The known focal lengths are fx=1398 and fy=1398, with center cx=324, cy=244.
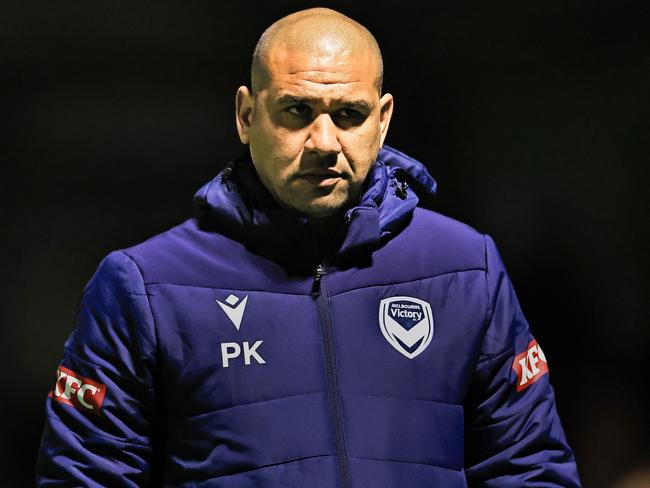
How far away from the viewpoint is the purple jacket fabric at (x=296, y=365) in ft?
6.19

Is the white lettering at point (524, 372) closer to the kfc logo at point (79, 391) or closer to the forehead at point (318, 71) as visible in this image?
the forehead at point (318, 71)

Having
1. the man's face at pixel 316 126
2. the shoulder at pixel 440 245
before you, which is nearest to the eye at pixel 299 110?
the man's face at pixel 316 126

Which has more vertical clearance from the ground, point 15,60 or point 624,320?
point 15,60

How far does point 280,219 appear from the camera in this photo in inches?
77.7

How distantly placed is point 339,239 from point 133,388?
1.18 feet

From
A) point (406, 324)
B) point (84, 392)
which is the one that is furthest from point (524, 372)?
point (84, 392)

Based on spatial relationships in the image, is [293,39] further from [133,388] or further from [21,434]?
[21,434]

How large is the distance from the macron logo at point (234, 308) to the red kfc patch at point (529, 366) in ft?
1.33

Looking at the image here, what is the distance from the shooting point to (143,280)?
6.36ft

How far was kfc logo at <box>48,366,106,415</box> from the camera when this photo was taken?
6.23 ft

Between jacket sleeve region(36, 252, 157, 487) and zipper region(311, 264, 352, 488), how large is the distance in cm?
24

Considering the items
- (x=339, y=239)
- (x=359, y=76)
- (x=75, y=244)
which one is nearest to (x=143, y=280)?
(x=339, y=239)

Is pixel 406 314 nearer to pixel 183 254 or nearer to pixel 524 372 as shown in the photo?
pixel 524 372

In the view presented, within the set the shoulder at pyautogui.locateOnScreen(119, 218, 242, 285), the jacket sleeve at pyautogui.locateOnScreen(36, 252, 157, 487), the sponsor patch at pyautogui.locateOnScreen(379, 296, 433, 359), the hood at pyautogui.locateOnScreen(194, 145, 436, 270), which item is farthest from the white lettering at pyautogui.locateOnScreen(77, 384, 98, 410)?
the sponsor patch at pyautogui.locateOnScreen(379, 296, 433, 359)
